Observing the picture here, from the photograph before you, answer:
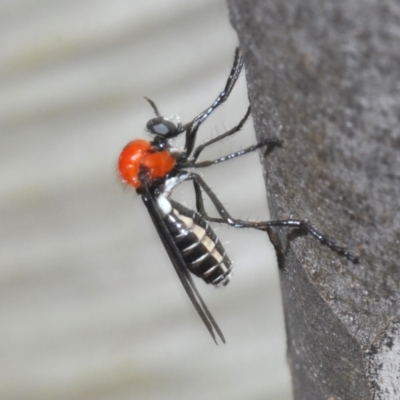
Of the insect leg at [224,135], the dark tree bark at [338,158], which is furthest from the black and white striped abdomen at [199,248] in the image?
the dark tree bark at [338,158]

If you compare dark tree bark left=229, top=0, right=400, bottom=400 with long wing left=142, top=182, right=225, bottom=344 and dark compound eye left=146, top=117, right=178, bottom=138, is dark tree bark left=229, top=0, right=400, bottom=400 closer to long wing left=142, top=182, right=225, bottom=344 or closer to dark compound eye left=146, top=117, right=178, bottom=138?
long wing left=142, top=182, right=225, bottom=344

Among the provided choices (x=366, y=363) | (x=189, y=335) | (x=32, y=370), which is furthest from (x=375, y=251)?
(x=32, y=370)

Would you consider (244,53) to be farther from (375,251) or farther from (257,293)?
(257,293)

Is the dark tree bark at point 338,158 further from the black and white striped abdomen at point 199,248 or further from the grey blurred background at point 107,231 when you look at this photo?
the grey blurred background at point 107,231

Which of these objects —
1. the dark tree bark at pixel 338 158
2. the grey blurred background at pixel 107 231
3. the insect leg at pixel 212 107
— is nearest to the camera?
the dark tree bark at pixel 338 158

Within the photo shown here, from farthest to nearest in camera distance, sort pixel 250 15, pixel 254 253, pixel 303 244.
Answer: pixel 254 253, pixel 303 244, pixel 250 15

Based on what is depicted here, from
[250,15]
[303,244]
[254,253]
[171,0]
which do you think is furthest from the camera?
[254,253]

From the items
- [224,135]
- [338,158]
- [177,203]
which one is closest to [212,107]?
[224,135]
